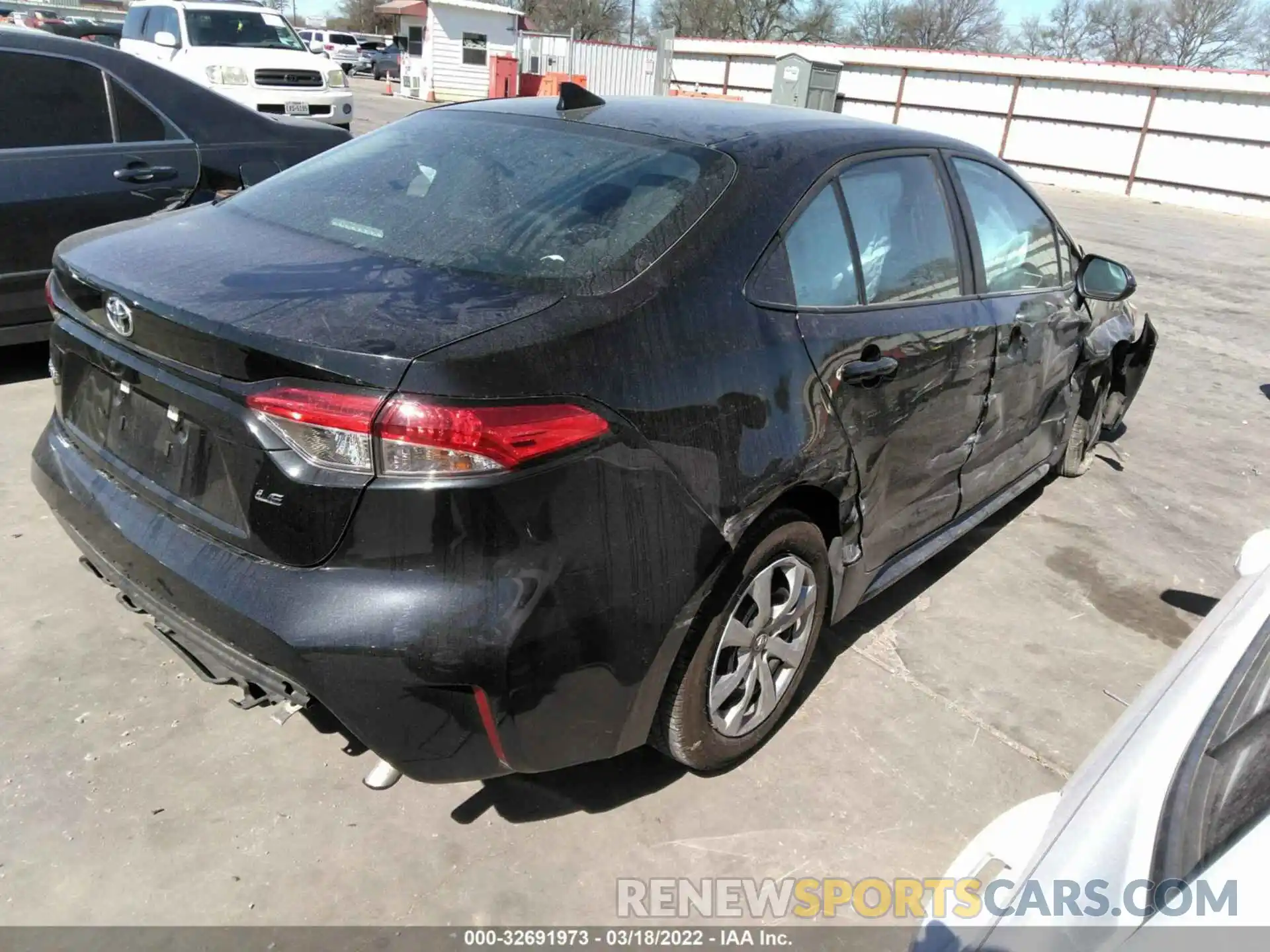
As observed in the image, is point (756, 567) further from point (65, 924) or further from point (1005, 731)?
point (65, 924)

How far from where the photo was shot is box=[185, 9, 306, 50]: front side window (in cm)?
1276

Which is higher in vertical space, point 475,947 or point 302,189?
point 302,189

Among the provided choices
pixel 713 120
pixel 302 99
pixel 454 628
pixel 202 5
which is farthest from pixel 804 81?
pixel 454 628

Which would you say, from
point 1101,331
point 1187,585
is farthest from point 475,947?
point 1101,331

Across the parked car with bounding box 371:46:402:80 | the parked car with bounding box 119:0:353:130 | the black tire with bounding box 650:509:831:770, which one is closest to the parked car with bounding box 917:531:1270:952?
the black tire with bounding box 650:509:831:770

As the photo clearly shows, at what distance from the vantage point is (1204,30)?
172 feet

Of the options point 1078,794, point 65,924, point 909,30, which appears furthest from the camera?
point 909,30

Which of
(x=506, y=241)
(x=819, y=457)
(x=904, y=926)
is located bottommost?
(x=904, y=926)

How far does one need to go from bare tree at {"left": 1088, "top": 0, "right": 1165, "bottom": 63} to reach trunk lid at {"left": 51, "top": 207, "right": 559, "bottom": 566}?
6344 centimetres

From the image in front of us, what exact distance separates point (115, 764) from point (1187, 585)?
4.20 metres

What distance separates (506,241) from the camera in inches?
91.4

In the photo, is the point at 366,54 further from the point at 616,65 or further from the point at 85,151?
the point at 85,151

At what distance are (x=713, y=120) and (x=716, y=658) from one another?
1591mm

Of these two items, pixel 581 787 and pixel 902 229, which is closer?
pixel 581 787
